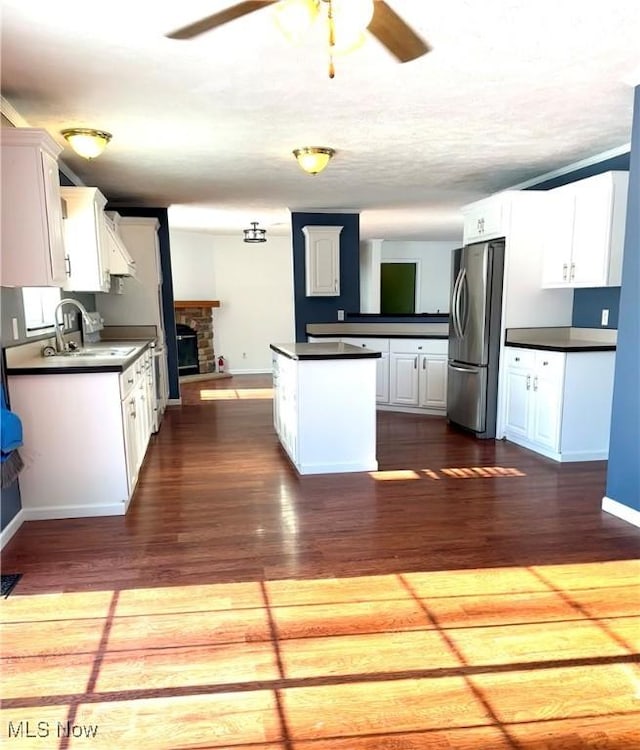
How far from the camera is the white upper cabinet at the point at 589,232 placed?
371 centimetres

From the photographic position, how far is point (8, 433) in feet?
7.76

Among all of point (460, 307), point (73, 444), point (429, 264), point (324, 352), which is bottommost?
point (73, 444)

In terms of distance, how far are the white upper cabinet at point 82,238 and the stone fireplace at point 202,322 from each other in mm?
4498

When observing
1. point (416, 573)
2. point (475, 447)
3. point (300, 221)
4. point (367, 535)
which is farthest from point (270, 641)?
point (300, 221)

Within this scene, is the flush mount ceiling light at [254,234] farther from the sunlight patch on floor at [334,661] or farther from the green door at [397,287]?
the sunlight patch on floor at [334,661]

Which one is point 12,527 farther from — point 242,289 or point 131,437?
point 242,289

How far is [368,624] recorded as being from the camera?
1971 millimetres

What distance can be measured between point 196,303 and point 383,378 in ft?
13.1

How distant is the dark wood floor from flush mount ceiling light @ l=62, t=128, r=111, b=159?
227cm

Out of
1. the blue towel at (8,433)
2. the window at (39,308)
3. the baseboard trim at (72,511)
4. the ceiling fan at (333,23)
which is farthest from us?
the window at (39,308)

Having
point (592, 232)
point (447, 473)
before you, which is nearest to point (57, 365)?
point (447, 473)

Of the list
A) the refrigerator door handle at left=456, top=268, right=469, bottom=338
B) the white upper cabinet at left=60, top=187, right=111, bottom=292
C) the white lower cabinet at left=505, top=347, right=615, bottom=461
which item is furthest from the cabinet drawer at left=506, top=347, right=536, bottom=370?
the white upper cabinet at left=60, top=187, right=111, bottom=292

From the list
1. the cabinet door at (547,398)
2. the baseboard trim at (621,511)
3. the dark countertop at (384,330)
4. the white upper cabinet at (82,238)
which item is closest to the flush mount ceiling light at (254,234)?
the dark countertop at (384,330)

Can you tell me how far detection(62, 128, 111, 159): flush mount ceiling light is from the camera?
10.8 ft
